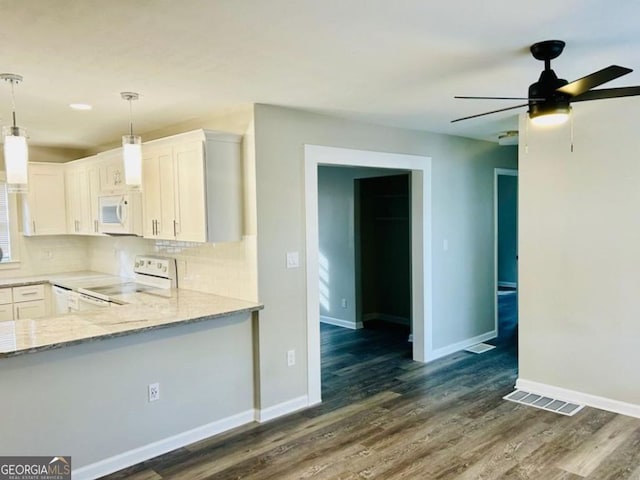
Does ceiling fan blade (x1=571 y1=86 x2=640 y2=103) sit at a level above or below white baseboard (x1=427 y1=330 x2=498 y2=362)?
above

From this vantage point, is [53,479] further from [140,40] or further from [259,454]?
[140,40]

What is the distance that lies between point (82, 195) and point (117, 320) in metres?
2.62

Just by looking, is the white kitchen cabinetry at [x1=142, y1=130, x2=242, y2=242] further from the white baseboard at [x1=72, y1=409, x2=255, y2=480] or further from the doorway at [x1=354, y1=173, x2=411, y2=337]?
the doorway at [x1=354, y1=173, x2=411, y2=337]

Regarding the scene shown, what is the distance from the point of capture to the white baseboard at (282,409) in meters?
3.68

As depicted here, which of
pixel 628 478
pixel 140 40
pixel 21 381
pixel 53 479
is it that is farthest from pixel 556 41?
pixel 53 479

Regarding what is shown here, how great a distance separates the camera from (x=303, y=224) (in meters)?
3.90

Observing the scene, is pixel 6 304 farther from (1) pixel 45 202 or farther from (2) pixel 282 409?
(2) pixel 282 409

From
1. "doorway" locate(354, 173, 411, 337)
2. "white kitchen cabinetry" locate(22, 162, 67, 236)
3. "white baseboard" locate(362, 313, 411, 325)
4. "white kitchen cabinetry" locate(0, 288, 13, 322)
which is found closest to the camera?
"white kitchen cabinetry" locate(0, 288, 13, 322)

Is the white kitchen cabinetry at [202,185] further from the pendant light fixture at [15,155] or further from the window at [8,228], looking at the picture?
the window at [8,228]

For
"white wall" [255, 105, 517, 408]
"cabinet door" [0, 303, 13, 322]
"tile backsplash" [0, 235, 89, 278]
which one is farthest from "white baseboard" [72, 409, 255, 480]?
"tile backsplash" [0, 235, 89, 278]

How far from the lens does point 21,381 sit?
2.69m

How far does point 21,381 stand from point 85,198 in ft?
9.75

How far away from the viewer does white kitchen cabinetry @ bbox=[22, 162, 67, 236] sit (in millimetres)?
5438

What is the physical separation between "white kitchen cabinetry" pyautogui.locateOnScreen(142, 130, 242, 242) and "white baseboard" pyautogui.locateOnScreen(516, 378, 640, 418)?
2.77 m
